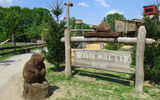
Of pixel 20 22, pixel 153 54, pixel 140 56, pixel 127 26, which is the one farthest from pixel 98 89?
pixel 20 22

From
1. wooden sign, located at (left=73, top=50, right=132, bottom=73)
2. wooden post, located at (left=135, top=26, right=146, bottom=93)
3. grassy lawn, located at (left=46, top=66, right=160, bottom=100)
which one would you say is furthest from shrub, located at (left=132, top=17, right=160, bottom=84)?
wooden sign, located at (left=73, top=50, right=132, bottom=73)

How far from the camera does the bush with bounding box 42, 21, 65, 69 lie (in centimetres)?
777

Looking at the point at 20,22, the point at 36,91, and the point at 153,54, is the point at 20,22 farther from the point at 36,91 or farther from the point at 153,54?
the point at 153,54

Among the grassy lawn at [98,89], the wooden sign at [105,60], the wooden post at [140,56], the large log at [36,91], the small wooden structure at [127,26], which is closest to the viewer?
the large log at [36,91]

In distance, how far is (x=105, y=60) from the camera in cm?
585

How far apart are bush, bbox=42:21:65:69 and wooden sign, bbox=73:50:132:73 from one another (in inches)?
59.6

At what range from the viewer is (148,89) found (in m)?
5.47

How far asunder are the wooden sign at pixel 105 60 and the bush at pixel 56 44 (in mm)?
1513

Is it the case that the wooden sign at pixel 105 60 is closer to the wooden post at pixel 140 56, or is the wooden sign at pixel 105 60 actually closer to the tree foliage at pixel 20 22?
the wooden post at pixel 140 56

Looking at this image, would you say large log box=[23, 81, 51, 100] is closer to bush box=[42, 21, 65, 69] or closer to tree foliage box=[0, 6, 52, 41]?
bush box=[42, 21, 65, 69]

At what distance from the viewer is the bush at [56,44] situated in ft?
25.5

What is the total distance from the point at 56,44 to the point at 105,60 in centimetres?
340

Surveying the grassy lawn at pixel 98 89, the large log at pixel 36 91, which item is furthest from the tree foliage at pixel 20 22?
the large log at pixel 36 91

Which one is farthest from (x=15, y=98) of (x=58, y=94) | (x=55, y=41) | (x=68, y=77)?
(x=55, y=41)
